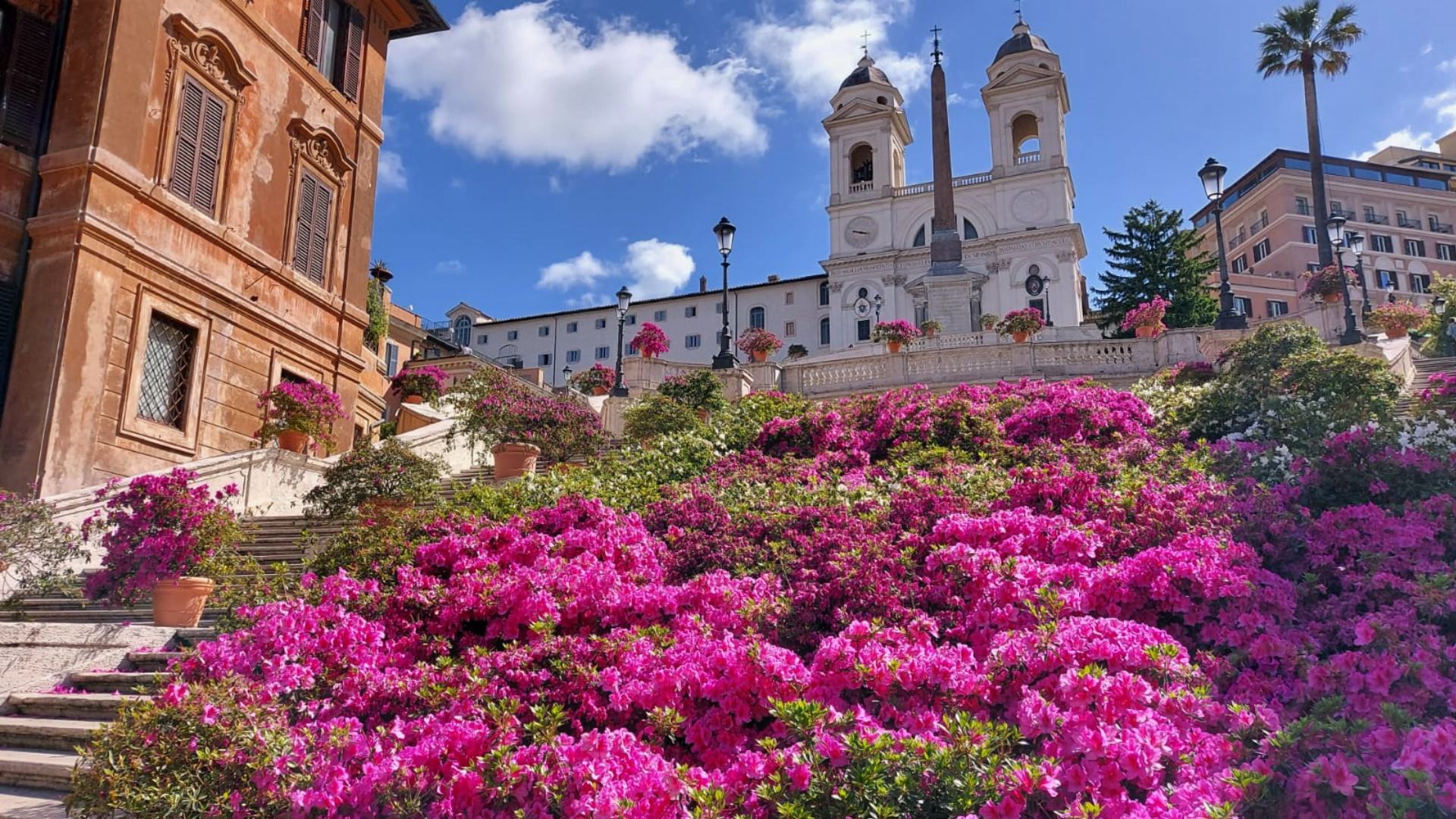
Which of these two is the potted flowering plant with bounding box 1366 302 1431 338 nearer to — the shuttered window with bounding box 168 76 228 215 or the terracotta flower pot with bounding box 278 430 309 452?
the terracotta flower pot with bounding box 278 430 309 452

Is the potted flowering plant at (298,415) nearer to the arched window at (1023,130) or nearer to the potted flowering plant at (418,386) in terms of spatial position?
the potted flowering plant at (418,386)

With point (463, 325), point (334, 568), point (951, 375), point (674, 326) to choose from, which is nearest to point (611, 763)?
point (334, 568)

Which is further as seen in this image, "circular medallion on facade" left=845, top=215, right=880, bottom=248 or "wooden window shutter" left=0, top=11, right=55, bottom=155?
"circular medallion on facade" left=845, top=215, right=880, bottom=248

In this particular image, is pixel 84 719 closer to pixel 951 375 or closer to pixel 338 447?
pixel 338 447

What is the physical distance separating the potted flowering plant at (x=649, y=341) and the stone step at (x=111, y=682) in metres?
18.7

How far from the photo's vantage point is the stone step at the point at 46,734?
19.9 ft

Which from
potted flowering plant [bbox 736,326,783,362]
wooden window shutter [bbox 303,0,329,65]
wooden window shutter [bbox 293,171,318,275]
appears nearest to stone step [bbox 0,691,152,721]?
wooden window shutter [bbox 293,171,318,275]

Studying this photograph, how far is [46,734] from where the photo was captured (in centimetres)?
617

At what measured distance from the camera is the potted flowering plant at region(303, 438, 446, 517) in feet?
37.9

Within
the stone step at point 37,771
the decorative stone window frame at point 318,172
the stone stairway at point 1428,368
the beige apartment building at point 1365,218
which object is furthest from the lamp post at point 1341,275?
the beige apartment building at point 1365,218

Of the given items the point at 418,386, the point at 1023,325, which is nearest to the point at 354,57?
the point at 418,386

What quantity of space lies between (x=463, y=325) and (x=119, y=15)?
238 ft

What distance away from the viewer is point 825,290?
7200 centimetres

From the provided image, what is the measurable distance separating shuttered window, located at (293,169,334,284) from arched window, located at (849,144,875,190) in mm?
55541
